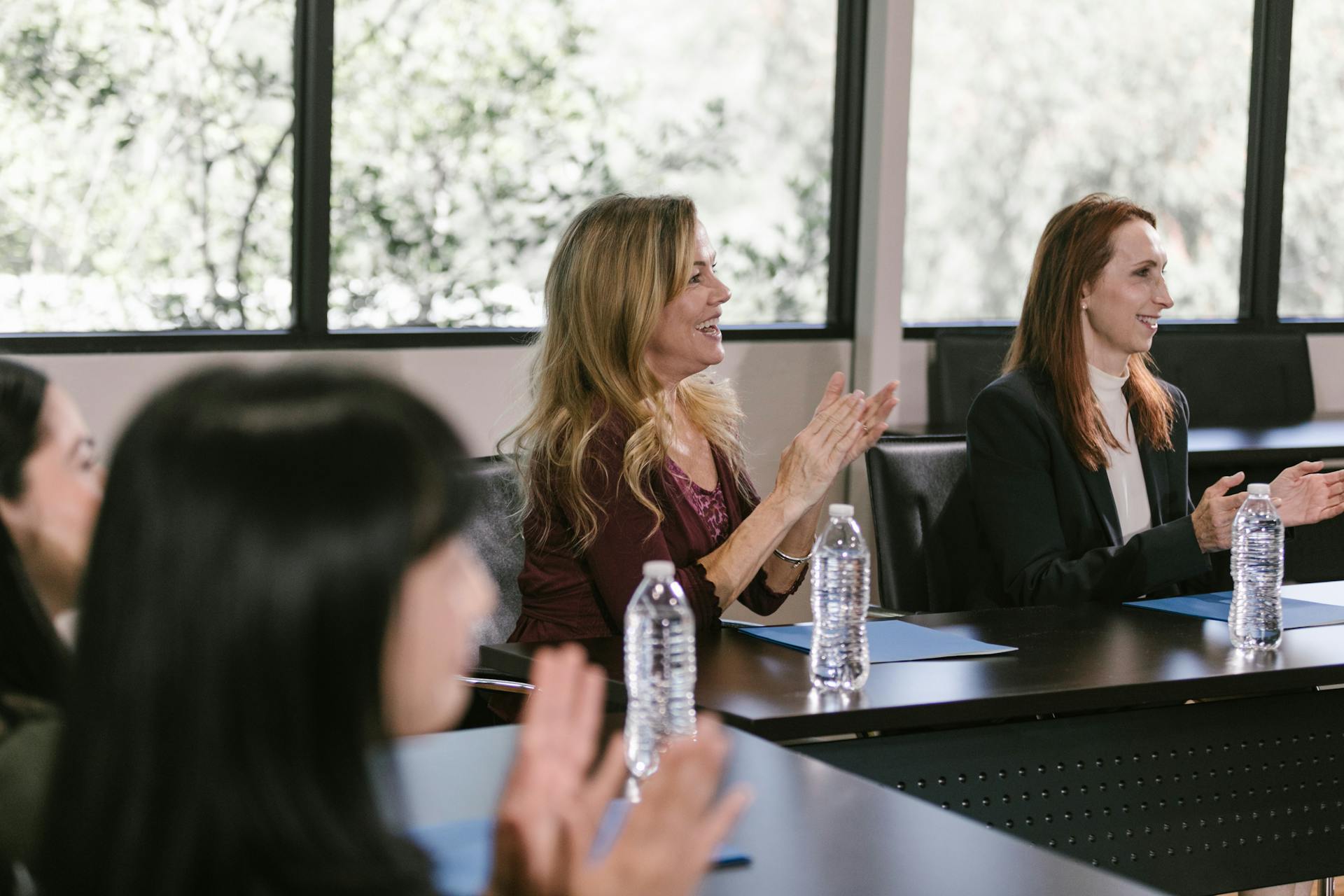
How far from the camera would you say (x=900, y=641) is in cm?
224

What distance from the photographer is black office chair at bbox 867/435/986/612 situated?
2.88 metres

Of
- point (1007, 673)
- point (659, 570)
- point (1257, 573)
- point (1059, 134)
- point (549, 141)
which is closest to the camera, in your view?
point (659, 570)

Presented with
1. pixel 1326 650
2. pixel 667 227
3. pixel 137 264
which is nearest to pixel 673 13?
pixel 137 264

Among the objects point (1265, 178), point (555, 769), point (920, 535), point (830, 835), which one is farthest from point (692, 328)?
point (1265, 178)

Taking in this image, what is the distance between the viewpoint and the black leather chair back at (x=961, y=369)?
15.1 feet

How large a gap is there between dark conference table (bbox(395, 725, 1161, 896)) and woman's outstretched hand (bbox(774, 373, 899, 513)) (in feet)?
2.62

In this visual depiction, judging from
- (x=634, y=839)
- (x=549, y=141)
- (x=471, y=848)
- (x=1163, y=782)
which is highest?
(x=549, y=141)

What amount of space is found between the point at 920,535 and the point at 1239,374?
2.55 meters

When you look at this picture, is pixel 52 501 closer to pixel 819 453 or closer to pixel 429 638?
pixel 429 638

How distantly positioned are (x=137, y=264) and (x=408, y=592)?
3279mm

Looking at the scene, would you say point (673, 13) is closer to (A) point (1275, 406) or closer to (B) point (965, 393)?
(B) point (965, 393)

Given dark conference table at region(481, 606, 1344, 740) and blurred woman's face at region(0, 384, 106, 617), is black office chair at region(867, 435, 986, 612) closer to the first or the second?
dark conference table at region(481, 606, 1344, 740)

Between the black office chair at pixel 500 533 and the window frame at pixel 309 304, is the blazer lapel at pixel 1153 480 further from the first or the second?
the window frame at pixel 309 304

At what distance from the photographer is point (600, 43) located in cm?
434
